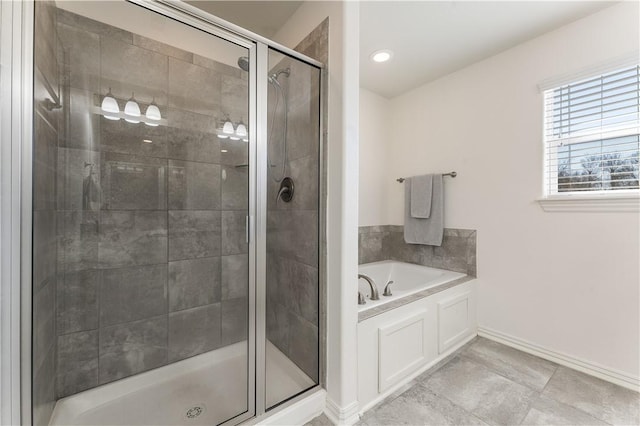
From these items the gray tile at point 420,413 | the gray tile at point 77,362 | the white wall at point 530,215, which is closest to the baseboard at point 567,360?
the white wall at point 530,215

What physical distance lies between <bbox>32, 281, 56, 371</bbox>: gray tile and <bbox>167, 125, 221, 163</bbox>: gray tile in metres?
0.93

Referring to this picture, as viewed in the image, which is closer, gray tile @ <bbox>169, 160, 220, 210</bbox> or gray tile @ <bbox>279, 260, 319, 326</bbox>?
gray tile @ <bbox>279, 260, 319, 326</bbox>

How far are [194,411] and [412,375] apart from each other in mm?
1347

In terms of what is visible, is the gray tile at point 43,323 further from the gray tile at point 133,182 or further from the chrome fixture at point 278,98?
the chrome fixture at point 278,98

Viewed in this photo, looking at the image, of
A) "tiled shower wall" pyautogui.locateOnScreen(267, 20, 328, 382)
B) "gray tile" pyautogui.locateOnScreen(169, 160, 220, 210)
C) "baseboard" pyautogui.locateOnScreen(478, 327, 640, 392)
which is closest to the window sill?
"baseboard" pyautogui.locateOnScreen(478, 327, 640, 392)

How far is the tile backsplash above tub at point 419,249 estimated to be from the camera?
8.08 ft

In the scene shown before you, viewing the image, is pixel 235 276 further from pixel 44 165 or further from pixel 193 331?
pixel 44 165

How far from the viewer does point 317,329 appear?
155cm

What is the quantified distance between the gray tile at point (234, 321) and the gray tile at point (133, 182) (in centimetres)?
77

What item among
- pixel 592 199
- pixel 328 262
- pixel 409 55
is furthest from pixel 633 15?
pixel 328 262

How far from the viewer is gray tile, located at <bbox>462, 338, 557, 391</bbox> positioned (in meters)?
1.75

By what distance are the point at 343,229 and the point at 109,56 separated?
1609 mm

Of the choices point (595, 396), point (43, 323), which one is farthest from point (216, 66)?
point (595, 396)

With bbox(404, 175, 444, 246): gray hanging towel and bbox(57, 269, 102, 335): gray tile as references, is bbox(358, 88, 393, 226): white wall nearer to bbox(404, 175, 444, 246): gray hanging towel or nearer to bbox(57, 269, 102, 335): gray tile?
bbox(404, 175, 444, 246): gray hanging towel
